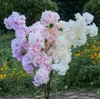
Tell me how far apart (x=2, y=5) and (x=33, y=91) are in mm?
8958

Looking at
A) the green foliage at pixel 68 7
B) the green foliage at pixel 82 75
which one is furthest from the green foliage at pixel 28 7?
the green foliage at pixel 82 75

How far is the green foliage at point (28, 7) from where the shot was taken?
14002 millimetres

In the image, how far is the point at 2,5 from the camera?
1390cm

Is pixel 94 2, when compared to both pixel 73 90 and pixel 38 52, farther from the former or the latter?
pixel 38 52

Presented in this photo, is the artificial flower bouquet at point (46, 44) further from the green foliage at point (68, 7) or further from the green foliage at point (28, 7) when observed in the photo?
the green foliage at point (68, 7)

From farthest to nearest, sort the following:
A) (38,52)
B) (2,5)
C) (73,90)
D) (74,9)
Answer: (74,9)
(2,5)
(73,90)
(38,52)

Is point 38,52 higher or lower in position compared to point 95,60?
lower

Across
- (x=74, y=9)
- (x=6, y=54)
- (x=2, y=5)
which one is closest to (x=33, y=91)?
(x=6, y=54)

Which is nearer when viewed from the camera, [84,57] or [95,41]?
[84,57]

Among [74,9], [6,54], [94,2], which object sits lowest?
[6,54]

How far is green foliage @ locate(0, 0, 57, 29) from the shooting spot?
14.0 metres

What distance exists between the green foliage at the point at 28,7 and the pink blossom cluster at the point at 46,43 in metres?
11.6

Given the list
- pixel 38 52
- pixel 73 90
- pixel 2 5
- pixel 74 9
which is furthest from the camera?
pixel 74 9

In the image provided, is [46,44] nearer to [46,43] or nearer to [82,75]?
[46,43]
